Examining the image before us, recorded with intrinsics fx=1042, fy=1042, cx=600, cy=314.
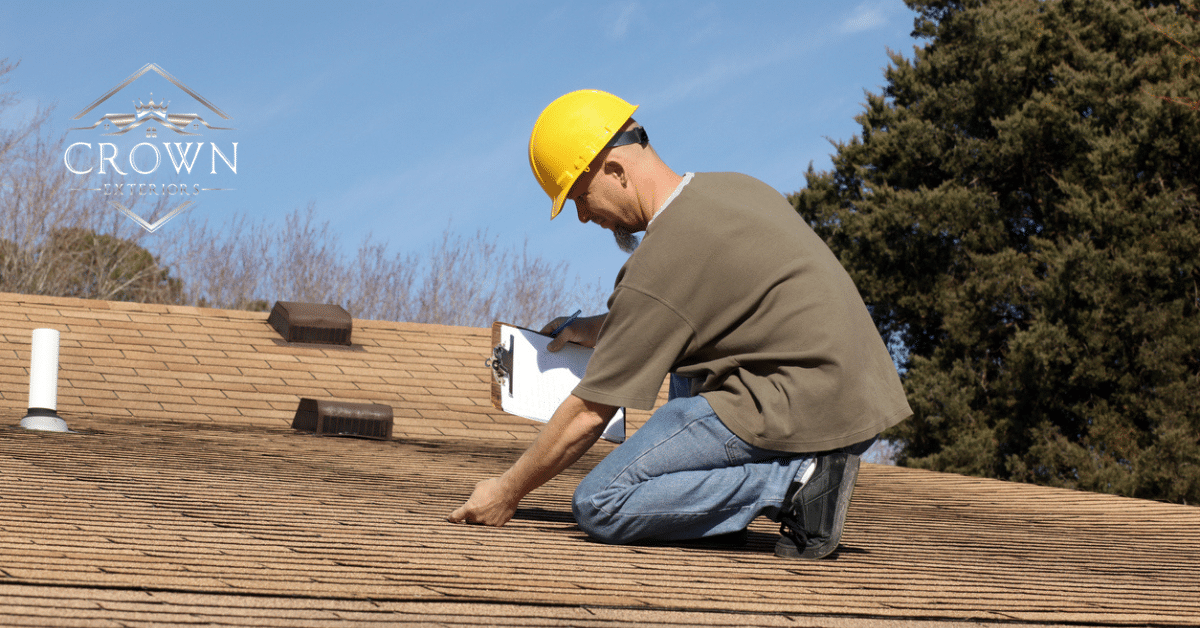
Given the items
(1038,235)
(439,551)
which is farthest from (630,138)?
(1038,235)

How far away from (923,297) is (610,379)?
14623mm

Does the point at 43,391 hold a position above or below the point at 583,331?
below

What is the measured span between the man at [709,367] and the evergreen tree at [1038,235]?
457 inches

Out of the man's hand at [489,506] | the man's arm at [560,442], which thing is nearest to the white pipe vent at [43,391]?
the man's hand at [489,506]

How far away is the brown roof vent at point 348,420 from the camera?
227 inches

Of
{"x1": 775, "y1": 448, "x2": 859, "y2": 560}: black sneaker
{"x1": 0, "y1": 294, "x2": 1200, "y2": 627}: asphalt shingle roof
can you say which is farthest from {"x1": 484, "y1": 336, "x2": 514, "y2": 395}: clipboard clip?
{"x1": 775, "y1": 448, "x2": 859, "y2": 560}: black sneaker

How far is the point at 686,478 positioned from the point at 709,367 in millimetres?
279

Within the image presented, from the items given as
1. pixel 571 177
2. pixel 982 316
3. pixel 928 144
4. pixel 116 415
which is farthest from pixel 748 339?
pixel 928 144

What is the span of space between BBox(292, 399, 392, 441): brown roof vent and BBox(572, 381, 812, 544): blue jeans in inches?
135

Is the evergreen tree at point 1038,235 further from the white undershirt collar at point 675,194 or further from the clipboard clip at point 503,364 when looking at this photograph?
the white undershirt collar at point 675,194

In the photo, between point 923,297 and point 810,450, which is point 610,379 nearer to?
point 810,450

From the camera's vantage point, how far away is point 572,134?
104 inches

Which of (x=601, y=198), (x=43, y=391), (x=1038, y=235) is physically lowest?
(x=43, y=391)

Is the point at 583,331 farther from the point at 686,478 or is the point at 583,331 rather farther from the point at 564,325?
the point at 686,478
